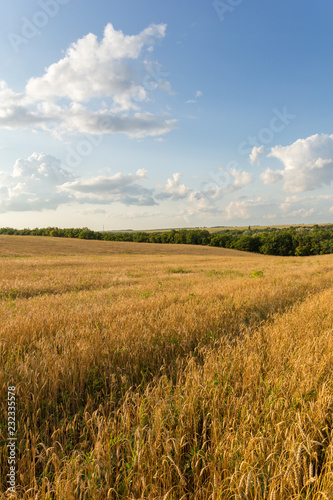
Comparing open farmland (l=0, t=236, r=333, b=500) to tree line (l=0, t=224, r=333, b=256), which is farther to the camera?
tree line (l=0, t=224, r=333, b=256)

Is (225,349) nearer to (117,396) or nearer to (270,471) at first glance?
(117,396)

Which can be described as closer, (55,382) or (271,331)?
(55,382)

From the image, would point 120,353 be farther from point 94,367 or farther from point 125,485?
point 125,485

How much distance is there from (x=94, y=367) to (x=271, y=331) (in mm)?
3237

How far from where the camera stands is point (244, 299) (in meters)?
7.52

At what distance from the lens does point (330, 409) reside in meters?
2.59

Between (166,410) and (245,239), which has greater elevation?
(245,239)

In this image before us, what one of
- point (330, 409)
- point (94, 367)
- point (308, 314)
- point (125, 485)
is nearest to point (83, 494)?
point (125, 485)

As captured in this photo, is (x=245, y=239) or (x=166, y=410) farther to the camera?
(x=245, y=239)

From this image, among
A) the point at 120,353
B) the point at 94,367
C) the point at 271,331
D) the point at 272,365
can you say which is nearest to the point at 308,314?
the point at 271,331

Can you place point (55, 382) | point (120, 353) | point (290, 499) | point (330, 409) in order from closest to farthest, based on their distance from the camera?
1. point (290, 499)
2. point (330, 409)
3. point (55, 382)
4. point (120, 353)

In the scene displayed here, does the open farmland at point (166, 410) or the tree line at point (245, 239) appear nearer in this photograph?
the open farmland at point (166, 410)

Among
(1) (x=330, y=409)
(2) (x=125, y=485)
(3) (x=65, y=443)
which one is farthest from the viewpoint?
(1) (x=330, y=409)

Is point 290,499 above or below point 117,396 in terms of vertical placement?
above
